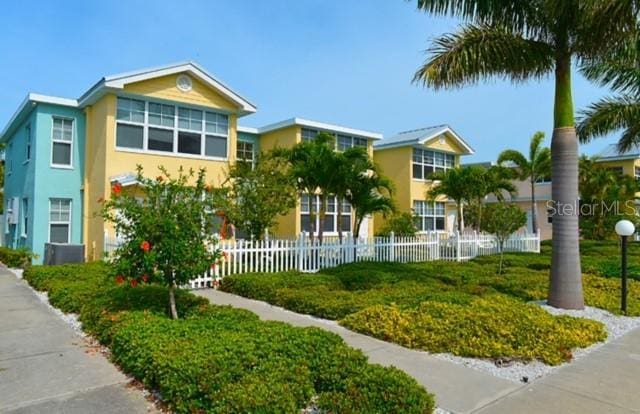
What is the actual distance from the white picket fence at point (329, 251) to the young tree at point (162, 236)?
1351 mm

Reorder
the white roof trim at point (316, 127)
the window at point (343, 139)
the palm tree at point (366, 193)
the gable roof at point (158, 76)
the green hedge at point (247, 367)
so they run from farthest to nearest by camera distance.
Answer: the window at point (343, 139) → the white roof trim at point (316, 127) → the palm tree at point (366, 193) → the gable roof at point (158, 76) → the green hedge at point (247, 367)

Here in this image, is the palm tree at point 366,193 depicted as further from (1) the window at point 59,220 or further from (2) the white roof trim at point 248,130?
(1) the window at point 59,220

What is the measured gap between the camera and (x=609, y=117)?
15.9 metres

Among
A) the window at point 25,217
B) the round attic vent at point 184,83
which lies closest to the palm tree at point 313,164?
the round attic vent at point 184,83

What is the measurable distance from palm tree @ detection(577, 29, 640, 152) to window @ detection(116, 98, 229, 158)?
11.8m

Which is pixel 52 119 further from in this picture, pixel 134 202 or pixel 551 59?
pixel 551 59

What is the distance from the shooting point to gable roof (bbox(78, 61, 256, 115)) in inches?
553

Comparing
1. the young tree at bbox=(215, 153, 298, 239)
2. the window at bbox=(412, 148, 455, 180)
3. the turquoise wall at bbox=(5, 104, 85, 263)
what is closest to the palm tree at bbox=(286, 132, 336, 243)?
the young tree at bbox=(215, 153, 298, 239)

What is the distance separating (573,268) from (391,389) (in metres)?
6.52

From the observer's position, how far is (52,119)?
15.6 m

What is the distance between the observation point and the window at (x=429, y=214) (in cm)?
2550

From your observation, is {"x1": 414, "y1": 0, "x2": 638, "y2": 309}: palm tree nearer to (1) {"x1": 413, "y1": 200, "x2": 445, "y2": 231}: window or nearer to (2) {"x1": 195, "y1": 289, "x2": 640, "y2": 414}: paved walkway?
(2) {"x1": 195, "y1": 289, "x2": 640, "y2": 414}: paved walkway

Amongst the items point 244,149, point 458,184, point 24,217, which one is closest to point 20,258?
point 24,217

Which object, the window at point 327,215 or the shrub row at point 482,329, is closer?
the shrub row at point 482,329
